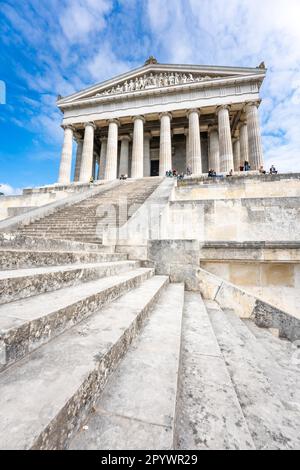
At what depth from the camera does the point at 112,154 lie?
2356cm

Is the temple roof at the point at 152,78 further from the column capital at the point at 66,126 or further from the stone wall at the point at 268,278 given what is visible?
the stone wall at the point at 268,278

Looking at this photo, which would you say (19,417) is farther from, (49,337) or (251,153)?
(251,153)

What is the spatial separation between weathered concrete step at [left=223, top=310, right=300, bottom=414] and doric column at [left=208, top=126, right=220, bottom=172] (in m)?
24.2

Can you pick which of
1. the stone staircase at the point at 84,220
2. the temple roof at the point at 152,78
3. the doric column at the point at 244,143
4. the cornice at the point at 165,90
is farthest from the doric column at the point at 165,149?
the stone staircase at the point at 84,220

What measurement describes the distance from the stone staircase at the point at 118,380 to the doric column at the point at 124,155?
26879mm

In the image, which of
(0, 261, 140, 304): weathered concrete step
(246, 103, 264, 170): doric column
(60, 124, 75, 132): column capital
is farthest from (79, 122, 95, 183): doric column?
(0, 261, 140, 304): weathered concrete step

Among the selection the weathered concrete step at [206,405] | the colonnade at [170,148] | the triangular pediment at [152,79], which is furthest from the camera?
the triangular pediment at [152,79]

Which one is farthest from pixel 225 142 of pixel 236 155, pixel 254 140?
pixel 236 155

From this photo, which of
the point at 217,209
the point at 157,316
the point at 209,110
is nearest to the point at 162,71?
the point at 209,110

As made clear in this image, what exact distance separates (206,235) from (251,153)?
1780 cm

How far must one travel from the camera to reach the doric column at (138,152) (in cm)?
2238

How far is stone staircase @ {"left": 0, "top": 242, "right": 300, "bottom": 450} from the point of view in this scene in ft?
2.89

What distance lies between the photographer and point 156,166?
1241 inches

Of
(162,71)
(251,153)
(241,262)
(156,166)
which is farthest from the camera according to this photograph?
(156,166)
